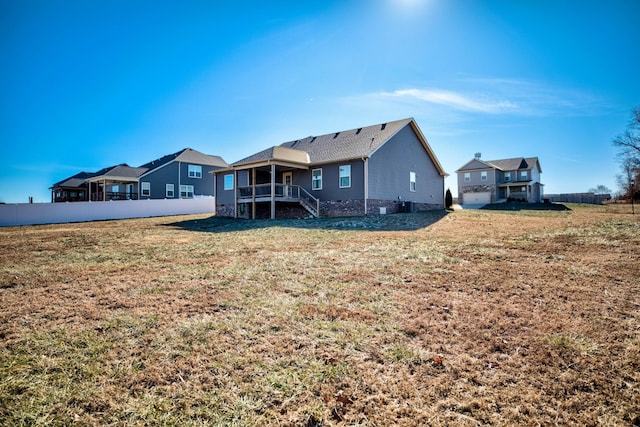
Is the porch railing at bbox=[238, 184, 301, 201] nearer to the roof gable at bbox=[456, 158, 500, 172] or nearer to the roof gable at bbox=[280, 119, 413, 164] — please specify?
the roof gable at bbox=[280, 119, 413, 164]

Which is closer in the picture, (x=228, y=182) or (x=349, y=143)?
(x=349, y=143)

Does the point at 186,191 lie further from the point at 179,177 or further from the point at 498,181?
the point at 498,181

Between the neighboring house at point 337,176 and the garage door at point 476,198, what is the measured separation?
23.7 metres

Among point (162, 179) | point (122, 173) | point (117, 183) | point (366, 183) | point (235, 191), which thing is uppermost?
point (122, 173)

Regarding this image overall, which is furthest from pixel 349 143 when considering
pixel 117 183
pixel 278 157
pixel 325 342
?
pixel 117 183

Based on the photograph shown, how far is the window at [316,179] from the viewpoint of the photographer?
21.3 m

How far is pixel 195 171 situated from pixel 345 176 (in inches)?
888

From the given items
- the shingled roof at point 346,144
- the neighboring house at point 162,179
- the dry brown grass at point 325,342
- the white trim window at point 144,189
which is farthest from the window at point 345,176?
the white trim window at point 144,189

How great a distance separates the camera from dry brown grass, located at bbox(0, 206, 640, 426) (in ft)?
8.23

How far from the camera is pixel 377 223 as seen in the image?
15336 millimetres

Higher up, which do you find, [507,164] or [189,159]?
[507,164]

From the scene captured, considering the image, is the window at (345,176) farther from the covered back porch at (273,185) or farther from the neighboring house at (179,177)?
the neighboring house at (179,177)

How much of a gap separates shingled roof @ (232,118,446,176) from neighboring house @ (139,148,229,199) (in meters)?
14.1

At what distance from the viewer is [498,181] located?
4688cm
